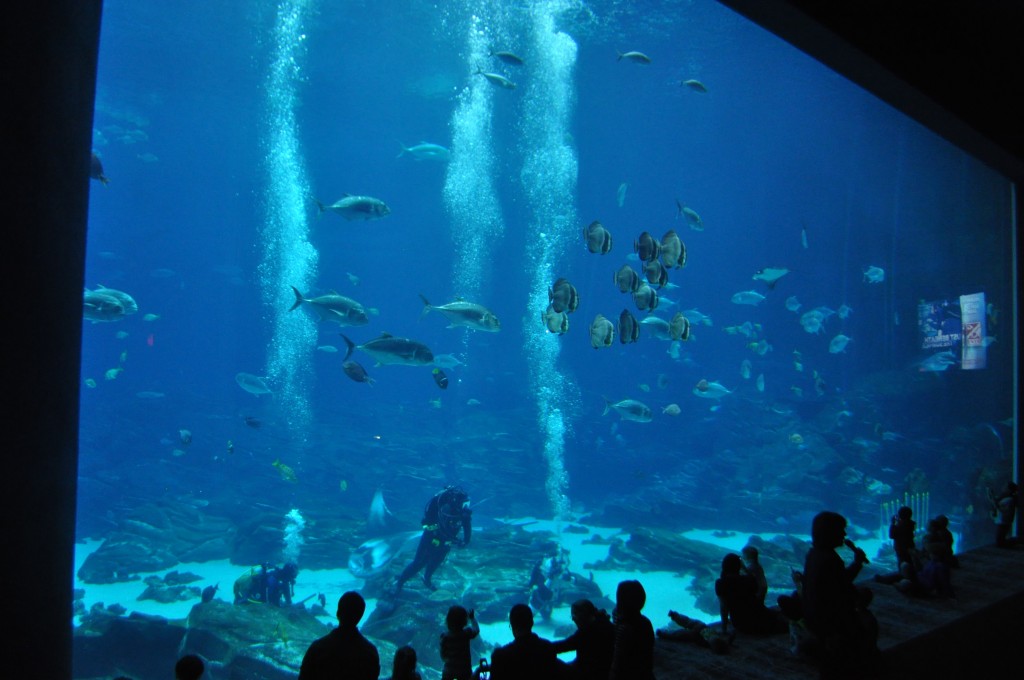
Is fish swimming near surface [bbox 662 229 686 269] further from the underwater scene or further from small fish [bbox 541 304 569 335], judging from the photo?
small fish [bbox 541 304 569 335]

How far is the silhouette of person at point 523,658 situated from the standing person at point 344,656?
54cm

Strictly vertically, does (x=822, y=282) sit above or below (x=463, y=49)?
below

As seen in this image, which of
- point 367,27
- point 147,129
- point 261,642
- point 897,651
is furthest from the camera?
point 147,129

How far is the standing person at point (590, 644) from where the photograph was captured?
106 inches

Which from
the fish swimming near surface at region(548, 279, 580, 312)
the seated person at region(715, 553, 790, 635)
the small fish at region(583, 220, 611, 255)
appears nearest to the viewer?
the seated person at region(715, 553, 790, 635)

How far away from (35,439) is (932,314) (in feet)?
57.9

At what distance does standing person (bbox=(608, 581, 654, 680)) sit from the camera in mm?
2535

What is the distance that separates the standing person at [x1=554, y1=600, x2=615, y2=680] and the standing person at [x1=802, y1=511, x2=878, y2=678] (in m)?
1.23

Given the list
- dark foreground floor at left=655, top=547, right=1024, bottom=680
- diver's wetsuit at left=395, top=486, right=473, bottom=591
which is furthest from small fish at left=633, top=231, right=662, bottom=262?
diver's wetsuit at left=395, top=486, right=473, bottom=591

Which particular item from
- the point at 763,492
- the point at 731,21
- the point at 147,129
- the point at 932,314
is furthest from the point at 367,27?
the point at 763,492

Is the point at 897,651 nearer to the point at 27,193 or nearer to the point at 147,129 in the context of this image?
the point at 27,193

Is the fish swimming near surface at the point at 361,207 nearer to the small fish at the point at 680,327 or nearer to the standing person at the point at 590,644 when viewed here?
the small fish at the point at 680,327

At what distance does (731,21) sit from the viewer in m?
19.7

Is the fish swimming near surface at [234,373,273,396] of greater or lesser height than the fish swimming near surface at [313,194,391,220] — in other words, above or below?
below
